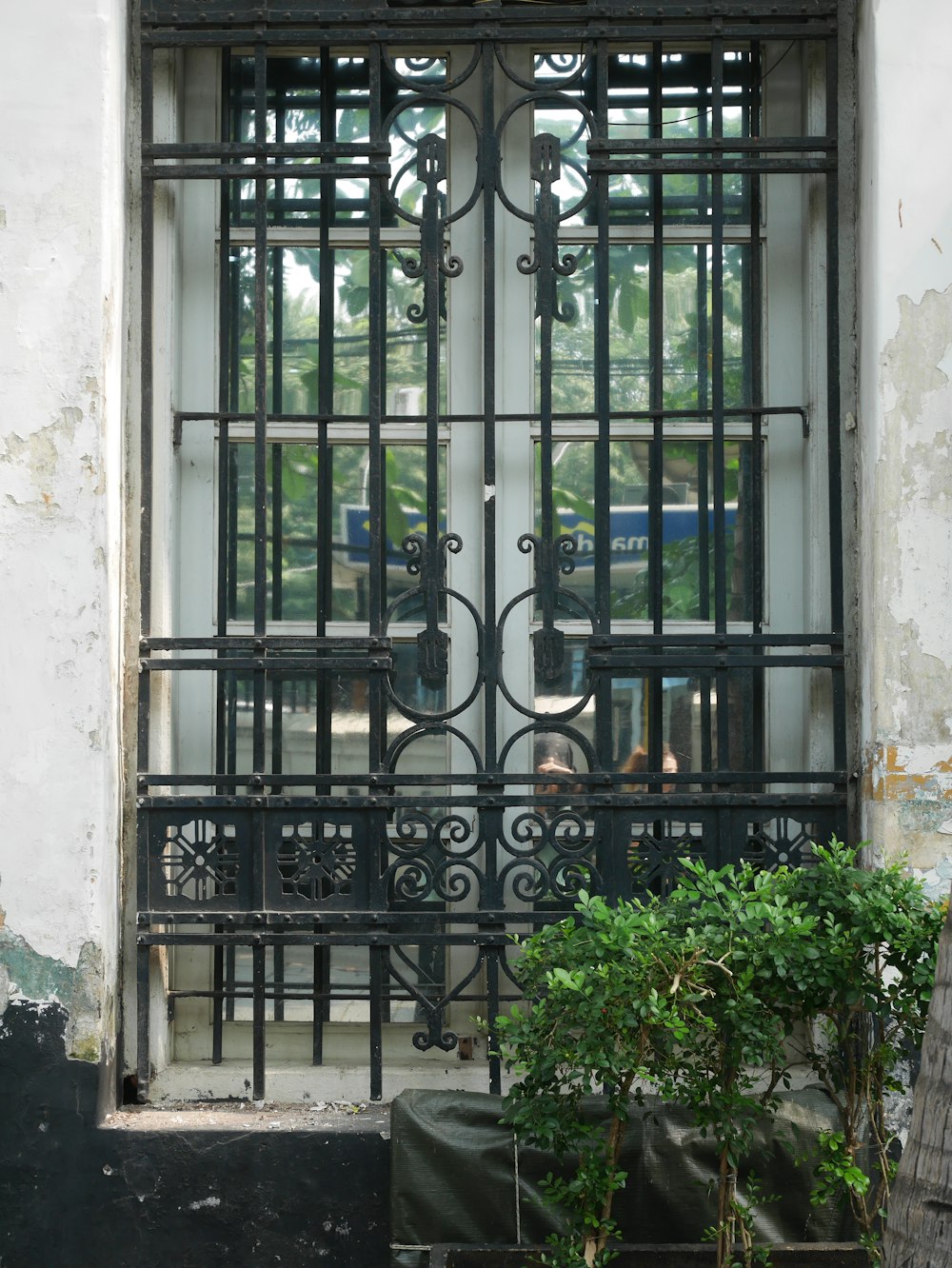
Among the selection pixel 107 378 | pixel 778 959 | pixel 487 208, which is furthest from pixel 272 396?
pixel 778 959

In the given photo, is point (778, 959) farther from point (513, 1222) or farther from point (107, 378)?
point (107, 378)

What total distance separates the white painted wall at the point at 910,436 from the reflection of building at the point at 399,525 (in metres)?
0.01

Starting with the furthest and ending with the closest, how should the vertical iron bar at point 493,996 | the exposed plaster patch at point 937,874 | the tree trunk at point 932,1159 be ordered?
the vertical iron bar at point 493,996 < the exposed plaster patch at point 937,874 < the tree trunk at point 932,1159

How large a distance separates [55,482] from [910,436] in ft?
7.58

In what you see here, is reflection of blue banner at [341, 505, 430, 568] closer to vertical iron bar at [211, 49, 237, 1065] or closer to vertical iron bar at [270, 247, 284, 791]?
vertical iron bar at [270, 247, 284, 791]

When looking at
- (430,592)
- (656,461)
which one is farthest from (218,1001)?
(656,461)

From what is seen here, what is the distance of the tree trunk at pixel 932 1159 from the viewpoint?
2.15 m

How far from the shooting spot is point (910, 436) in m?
3.68

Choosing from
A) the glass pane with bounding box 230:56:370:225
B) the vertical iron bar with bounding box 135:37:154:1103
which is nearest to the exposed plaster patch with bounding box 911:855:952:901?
the vertical iron bar with bounding box 135:37:154:1103

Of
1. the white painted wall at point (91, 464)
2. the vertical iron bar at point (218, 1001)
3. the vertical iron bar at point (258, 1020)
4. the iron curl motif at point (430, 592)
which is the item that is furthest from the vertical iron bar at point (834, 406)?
the vertical iron bar at point (218, 1001)

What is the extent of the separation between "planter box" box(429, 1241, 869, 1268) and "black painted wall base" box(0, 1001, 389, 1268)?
38cm

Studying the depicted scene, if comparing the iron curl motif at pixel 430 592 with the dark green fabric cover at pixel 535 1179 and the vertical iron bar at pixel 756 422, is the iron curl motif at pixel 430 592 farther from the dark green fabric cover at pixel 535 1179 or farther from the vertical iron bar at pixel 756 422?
the dark green fabric cover at pixel 535 1179

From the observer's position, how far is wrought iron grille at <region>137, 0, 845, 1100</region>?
3.85 m

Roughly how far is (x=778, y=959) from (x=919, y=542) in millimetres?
1288
